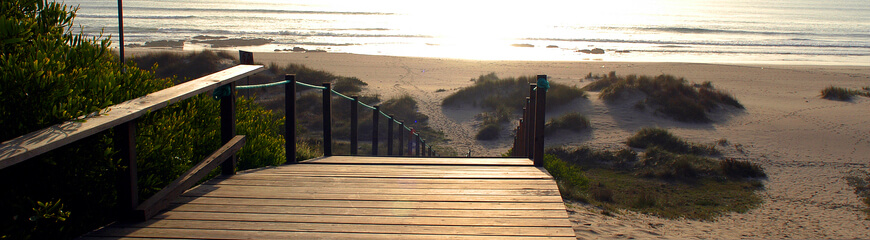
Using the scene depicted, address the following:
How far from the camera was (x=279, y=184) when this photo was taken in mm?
4188

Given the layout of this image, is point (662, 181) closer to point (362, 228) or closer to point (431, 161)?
point (431, 161)

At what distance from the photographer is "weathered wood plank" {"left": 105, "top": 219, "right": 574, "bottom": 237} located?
3.15 metres

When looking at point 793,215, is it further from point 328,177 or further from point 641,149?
point 328,177

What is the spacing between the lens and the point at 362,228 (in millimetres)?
3219

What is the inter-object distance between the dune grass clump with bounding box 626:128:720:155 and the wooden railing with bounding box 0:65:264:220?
39.8ft

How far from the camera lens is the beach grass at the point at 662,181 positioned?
32.2 feet

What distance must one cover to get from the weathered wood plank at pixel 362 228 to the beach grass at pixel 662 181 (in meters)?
5.91

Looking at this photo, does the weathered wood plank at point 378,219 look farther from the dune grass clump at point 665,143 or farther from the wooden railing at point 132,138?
the dune grass clump at point 665,143

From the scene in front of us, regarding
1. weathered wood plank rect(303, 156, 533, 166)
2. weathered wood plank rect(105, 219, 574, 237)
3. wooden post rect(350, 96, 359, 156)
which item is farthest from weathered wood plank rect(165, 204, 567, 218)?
wooden post rect(350, 96, 359, 156)

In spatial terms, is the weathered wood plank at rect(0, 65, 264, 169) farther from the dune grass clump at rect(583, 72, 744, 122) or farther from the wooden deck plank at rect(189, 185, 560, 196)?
the dune grass clump at rect(583, 72, 744, 122)

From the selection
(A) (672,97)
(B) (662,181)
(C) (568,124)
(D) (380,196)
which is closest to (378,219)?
(D) (380,196)

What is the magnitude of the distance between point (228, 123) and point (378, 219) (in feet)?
5.56

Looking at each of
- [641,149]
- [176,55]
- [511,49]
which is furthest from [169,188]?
[511,49]

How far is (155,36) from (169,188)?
45.9 metres
